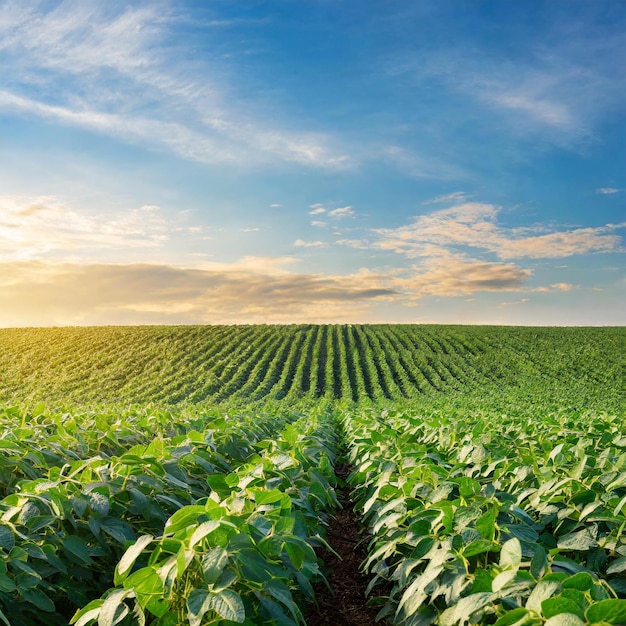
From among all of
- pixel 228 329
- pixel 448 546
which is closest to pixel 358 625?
pixel 448 546

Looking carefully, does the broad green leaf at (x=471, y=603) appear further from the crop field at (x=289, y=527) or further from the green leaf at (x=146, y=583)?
the green leaf at (x=146, y=583)

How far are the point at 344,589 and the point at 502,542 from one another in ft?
6.90

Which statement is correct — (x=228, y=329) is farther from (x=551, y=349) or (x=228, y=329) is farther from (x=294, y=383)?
(x=551, y=349)

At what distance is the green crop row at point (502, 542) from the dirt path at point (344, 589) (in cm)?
32

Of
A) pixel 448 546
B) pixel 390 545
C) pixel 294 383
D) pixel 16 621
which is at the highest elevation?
pixel 448 546

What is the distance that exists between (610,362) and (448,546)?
41.9m

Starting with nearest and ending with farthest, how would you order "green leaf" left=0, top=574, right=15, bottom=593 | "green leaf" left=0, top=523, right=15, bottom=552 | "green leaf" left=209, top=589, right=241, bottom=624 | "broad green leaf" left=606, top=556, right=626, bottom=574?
"green leaf" left=209, top=589, right=241, bottom=624 < "green leaf" left=0, top=574, right=15, bottom=593 < "green leaf" left=0, top=523, right=15, bottom=552 < "broad green leaf" left=606, top=556, right=626, bottom=574

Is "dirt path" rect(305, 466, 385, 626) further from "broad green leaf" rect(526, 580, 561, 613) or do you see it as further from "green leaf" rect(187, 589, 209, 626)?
"broad green leaf" rect(526, 580, 561, 613)

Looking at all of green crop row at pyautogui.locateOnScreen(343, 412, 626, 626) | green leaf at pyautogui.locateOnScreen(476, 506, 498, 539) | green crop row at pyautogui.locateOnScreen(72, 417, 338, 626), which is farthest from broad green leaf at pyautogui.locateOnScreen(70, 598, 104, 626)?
green leaf at pyautogui.locateOnScreen(476, 506, 498, 539)

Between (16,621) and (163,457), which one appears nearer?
(16,621)

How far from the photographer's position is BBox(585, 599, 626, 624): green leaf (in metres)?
1.61

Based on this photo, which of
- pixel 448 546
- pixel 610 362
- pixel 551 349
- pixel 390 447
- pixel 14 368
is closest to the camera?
pixel 448 546

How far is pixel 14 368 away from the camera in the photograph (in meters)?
36.7

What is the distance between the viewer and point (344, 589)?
4.30 m
